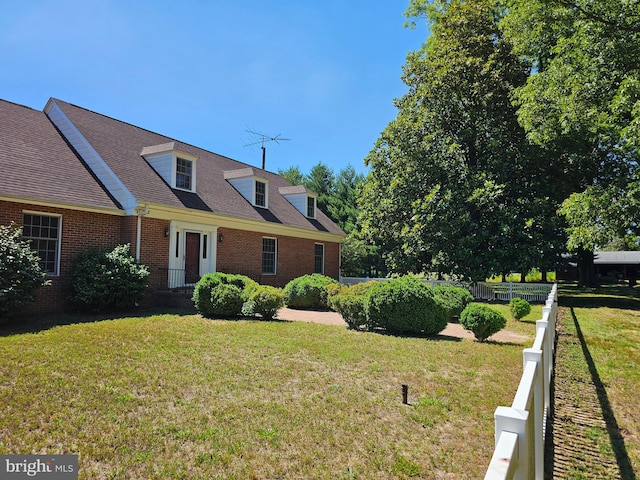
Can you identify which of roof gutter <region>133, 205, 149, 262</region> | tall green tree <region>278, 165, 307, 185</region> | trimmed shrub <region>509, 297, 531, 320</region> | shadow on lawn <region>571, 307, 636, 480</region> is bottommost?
shadow on lawn <region>571, 307, 636, 480</region>

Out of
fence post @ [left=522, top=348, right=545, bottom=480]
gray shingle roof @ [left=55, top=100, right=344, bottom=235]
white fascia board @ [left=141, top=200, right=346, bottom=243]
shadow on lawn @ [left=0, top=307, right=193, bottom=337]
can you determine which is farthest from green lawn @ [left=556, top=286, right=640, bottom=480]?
gray shingle roof @ [left=55, top=100, right=344, bottom=235]

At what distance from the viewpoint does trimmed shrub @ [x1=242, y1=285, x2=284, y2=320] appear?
10609 millimetres

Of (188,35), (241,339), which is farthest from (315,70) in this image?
(241,339)

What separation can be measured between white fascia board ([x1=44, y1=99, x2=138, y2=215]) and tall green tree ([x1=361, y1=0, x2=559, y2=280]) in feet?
41.0

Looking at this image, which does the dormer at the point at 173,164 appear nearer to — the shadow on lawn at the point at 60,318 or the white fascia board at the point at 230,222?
the white fascia board at the point at 230,222

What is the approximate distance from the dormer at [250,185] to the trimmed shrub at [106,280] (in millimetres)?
7723

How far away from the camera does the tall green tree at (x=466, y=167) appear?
17875mm

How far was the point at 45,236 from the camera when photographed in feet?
35.7

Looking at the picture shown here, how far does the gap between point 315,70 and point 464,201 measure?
917 centimetres

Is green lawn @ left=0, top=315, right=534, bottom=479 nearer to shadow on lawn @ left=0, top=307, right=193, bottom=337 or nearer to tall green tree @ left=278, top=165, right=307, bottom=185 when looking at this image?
shadow on lawn @ left=0, top=307, right=193, bottom=337

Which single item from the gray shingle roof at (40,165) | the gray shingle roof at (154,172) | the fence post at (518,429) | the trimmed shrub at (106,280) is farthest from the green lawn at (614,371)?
the gray shingle roof at (40,165)

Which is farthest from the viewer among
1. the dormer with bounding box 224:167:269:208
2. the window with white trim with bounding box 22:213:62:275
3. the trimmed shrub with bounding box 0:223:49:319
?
the dormer with bounding box 224:167:269:208

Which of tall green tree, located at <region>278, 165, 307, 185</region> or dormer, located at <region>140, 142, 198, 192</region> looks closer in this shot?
dormer, located at <region>140, 142, 198, 192</region>

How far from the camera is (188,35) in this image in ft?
37.9
